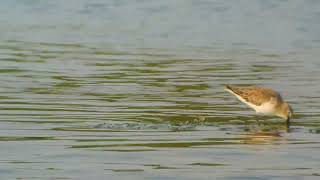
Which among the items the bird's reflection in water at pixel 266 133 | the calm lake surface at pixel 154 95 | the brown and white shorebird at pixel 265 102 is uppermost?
the brown and white shorebird at pixel 265 102

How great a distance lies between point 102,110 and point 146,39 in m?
12.2

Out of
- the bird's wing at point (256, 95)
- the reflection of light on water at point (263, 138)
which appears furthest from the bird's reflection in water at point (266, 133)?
the bird's wing at point (256, 95)

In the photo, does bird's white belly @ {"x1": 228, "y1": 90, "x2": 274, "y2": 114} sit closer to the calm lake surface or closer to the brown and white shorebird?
the brown and white shorebird

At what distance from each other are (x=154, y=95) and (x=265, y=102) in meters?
2.86

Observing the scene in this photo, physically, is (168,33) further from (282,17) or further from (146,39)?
(282,17)

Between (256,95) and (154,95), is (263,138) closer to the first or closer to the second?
(256,95)

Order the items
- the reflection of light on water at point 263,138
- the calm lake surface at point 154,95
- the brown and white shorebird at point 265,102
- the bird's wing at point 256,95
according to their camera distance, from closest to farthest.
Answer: the calm lake surface at point 154,95, the reflection of light on water at point 263,138, the brown and white shorebird at point 265,102, the bird's wing at point 256,95

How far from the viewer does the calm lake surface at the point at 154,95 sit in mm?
13023

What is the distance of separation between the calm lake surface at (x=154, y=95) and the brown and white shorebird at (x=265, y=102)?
19 centimetres

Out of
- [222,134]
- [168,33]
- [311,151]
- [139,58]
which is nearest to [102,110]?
[222,134]

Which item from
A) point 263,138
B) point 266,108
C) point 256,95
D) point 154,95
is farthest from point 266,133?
point 154,95

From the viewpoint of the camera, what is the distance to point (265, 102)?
54.0 ft

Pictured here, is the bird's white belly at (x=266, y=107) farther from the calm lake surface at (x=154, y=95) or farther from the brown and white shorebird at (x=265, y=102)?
the calm lake surface at (x=154, y=95)

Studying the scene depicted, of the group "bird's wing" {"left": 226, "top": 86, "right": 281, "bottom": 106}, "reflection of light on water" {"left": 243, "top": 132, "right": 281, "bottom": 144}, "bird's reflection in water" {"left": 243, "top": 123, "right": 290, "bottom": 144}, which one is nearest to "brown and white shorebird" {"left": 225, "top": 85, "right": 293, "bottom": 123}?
"bird's wing" {"left": 226, "top": 86, "right": 281, "bottom": 106}
